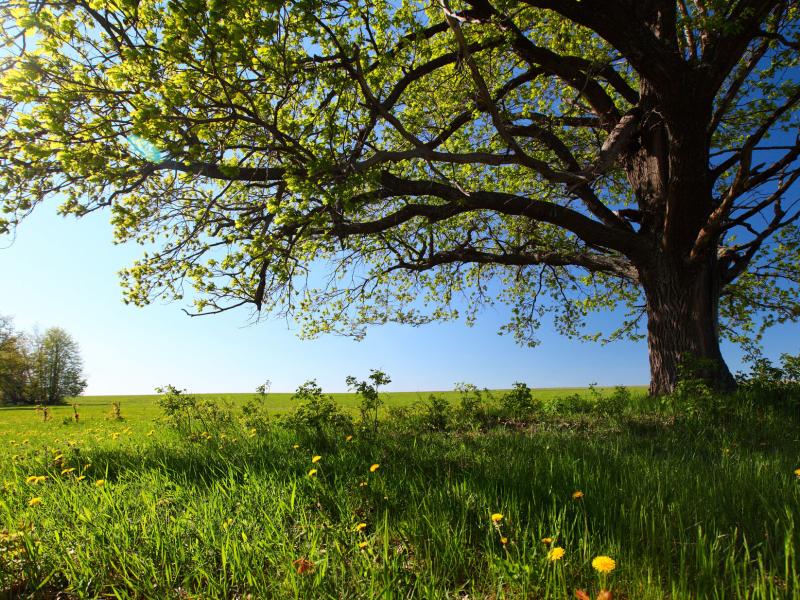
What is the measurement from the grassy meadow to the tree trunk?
446 centimetres

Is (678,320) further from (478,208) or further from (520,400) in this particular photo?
(478,208)

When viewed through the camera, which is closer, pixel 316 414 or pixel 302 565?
pixel 302 565

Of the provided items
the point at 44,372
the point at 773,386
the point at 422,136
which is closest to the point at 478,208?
the point at 422,136

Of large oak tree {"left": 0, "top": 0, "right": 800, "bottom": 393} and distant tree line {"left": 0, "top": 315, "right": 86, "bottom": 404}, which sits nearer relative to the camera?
large oak tree {"left": 0, "top": 0, "right": 800, "bottom": 393}

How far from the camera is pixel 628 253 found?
400 inches

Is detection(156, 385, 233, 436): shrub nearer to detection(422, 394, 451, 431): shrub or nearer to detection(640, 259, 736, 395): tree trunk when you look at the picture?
detection(422, 394, 451, 431): shrub

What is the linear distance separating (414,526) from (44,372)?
201 feet

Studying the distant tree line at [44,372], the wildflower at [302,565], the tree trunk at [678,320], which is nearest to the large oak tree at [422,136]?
the tree trunk at [678,320]

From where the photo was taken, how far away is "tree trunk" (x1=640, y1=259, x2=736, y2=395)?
970 cm

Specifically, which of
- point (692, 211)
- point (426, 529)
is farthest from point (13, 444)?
point (692, 211)

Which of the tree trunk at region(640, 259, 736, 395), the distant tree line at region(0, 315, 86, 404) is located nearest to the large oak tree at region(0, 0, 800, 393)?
the tree trunk at region(640, 259, 736, 395)

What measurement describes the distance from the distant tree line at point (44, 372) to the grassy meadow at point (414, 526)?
54032 mm

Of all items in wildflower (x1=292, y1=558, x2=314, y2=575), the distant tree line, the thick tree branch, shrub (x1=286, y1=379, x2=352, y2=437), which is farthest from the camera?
the distant tree line

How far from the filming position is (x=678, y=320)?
9.80 m
